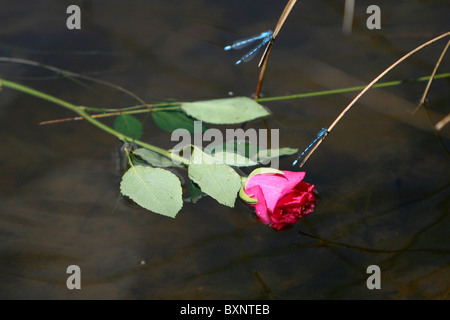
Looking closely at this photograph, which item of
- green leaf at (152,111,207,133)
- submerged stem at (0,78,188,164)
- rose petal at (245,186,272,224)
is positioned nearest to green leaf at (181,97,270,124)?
green leaf at (152,111,207,133)

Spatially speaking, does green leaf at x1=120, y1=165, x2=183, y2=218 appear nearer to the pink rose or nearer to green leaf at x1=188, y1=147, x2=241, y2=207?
green leaf at x1=188, y1=147, x2=241, y2=207

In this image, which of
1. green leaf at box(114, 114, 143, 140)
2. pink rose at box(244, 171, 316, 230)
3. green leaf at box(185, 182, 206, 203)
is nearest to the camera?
pink rose at box(244, 171, 316, 230)

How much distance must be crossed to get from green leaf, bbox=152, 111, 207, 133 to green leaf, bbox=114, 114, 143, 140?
0.15 feet

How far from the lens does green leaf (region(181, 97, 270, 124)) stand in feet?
4.18

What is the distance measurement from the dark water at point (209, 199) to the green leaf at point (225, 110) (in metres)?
0.06

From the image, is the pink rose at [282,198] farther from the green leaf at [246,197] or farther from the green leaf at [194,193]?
the green leaf at [194,193]

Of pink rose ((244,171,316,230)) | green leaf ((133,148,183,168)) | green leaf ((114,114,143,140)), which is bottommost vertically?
Result: pink rose ((244,171,316,230))

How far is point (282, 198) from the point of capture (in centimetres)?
100

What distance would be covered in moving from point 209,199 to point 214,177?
0.07 meters

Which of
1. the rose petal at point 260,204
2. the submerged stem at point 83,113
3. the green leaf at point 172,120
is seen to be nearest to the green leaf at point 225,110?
the green leaf at point 172,120

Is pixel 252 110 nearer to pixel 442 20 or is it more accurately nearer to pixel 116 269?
pixel 116 269
